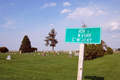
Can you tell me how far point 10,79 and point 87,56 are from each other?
14674 mm

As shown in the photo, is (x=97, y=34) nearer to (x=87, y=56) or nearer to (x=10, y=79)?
(x=10, y=79)

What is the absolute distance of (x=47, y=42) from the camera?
186ft

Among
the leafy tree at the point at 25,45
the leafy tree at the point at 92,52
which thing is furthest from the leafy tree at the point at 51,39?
the leafy tree at the point at 92,52

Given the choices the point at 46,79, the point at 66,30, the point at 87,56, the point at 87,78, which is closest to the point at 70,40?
the point at 66,30

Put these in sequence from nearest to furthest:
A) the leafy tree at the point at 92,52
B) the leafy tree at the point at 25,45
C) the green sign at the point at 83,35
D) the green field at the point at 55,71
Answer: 1. the green sign at the point at 83,35
2. the green field at the point at 55,71
3. the leafy tree at the point at 92,52
4. the leafy tree at the point at 25,45

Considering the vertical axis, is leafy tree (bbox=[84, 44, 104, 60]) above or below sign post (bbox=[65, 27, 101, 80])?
below

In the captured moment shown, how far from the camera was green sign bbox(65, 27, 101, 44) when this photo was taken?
15.4 ft

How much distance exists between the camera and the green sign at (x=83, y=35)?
15.4 ft

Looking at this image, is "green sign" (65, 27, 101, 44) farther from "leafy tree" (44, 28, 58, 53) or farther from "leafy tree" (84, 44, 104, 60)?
"leafy tree" (44, 28, 58, 53)

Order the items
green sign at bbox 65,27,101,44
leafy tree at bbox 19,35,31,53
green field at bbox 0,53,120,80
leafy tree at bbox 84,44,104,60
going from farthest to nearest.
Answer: leafy tree at bbox 19,35,31,53 < leafy tree at bbox 84,44,104,60 < green field at bbox 0,53,120,80 < green sign at bbox 65,27,101,44

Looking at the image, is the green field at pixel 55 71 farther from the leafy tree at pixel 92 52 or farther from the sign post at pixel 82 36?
the leafy tree at pixel 92 52

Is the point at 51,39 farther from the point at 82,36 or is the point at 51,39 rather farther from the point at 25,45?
the point at 82,36

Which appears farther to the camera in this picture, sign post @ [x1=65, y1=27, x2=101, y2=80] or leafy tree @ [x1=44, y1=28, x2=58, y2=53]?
leafy tree @ [x1=44, y1=28, x2=58, y2=53]

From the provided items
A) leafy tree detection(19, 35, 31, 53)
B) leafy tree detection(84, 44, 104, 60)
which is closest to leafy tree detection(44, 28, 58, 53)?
leafy tree detection(19, 35, 31, 53)
